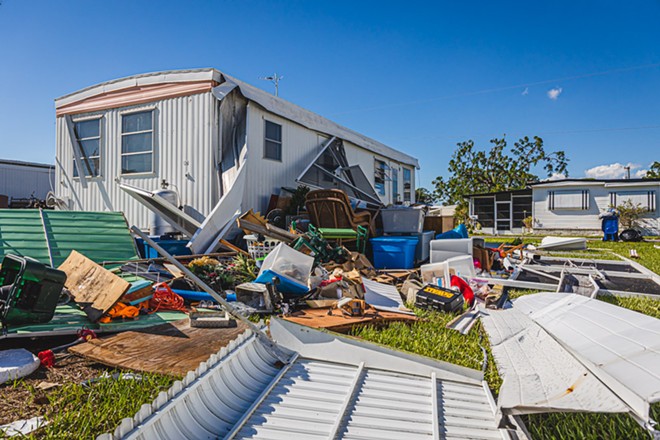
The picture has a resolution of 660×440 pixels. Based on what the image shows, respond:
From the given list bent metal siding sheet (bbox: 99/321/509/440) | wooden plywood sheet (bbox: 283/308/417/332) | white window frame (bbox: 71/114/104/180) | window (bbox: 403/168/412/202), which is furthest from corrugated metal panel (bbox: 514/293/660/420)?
window (bbox: 403/168/412/202)

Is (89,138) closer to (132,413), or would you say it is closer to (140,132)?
(140,132)

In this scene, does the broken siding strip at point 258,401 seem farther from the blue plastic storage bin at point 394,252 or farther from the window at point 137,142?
the window at point 137,142

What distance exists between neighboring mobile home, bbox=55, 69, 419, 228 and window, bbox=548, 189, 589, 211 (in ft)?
56.2

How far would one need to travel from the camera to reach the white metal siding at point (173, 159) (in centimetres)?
789

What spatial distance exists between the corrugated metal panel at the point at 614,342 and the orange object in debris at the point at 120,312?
340 cm

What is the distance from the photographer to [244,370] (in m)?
2.30

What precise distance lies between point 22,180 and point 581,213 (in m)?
30.8

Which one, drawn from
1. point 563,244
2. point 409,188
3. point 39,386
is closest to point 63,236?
point 39,386

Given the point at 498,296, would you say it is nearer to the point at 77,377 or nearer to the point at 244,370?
the point at 244,370

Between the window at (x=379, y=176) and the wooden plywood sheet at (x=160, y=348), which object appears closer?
the wooden plywood sheet at (x=160, y=348)

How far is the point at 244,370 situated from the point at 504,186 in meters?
36.4

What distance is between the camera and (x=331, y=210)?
7578 mm

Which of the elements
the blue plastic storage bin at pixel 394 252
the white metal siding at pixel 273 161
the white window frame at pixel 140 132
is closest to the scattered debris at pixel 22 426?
the blue plastic storage bin at pixel 394 252

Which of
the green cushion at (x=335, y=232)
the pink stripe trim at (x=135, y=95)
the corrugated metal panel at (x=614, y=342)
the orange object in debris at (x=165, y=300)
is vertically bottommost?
the orange object in debris at (x=165, y=300)
